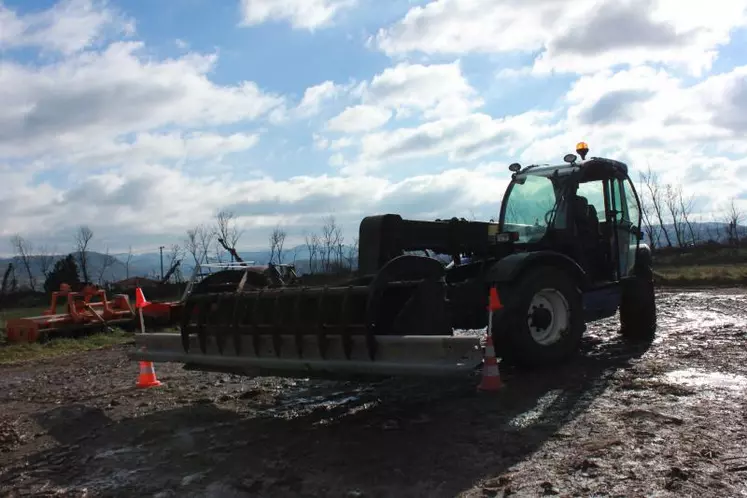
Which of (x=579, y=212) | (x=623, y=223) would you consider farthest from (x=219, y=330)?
(x=623, y=223)

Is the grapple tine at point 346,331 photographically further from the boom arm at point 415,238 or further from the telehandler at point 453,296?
the boom arm at point 415,238

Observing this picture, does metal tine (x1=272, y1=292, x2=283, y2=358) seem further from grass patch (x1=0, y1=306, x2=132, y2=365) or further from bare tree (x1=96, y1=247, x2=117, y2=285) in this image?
bare tree (x1=96, y1=247, x2=117, y2=285)

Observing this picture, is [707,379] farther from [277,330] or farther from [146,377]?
[146,377]

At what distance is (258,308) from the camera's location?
5980 millimetres

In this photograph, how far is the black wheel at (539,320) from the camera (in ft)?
21.3

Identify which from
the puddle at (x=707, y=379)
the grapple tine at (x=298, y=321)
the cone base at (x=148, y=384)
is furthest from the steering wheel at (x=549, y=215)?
the cone base at (x=148, y=384)

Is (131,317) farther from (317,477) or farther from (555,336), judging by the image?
(317,477)

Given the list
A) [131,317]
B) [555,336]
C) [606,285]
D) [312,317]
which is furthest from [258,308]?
[131,317]

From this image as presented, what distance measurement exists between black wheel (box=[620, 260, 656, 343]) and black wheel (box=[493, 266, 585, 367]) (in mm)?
2254

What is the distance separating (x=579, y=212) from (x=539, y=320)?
73.1 inches

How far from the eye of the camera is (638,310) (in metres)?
9.14

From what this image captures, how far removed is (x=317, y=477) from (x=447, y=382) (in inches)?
117

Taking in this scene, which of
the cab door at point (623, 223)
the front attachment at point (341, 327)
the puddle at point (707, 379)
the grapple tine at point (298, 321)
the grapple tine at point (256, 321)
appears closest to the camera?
the front attachment at point (341, 327)

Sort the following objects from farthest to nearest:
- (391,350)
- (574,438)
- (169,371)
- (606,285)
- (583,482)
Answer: (169,371), (606,285), (391,350), (574,438), (583,482)
